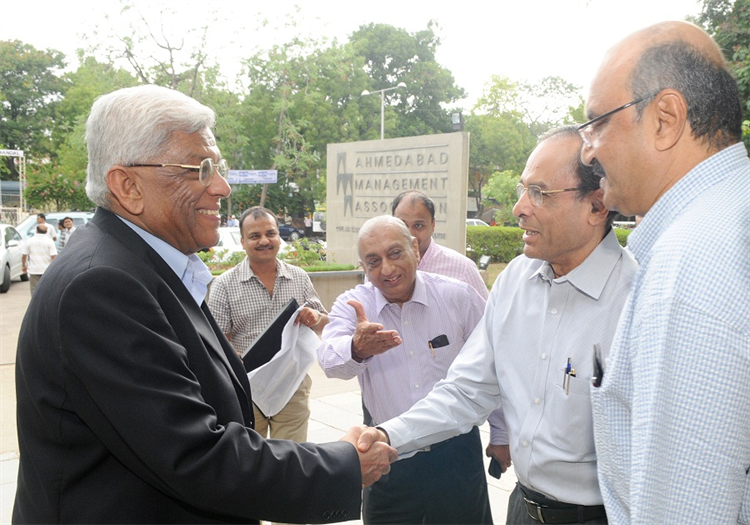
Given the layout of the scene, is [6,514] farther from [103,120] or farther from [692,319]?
[692,319]

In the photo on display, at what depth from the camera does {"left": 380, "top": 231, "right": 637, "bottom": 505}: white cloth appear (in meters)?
2.12

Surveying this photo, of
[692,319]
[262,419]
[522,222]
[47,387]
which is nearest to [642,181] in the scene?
[692,319]

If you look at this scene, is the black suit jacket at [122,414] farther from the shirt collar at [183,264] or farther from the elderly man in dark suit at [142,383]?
the shirt collar at [183,264]

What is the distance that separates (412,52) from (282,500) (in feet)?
165

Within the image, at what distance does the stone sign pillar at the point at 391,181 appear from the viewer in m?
10.8

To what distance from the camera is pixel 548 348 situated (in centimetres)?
221

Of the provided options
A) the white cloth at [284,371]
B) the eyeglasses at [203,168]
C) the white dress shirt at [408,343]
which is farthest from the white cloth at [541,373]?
the white cloth at [284,371]

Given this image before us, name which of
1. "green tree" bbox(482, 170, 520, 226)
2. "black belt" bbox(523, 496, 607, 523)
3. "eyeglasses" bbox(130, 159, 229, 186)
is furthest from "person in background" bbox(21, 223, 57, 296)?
"green tree" bbox(482, 170, 520, 226)

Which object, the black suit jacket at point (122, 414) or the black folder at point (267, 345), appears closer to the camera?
the black suit jacket at point (122, 414)

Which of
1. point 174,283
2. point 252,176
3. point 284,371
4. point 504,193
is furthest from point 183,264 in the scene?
point 504,193

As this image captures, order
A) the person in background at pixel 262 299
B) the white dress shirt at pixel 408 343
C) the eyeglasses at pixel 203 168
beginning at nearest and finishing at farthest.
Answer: the eyeglasses at pixel 203 168
the white dress shirt at pixel 408 343
the person in background at pixel 262 299

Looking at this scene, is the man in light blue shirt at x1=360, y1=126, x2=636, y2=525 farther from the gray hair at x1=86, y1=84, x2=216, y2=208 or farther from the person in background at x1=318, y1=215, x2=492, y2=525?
the gray hair at x1=86, y1=84, x2=216, y2=208

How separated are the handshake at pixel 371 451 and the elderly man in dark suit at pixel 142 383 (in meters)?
0.20

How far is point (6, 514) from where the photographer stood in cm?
426
